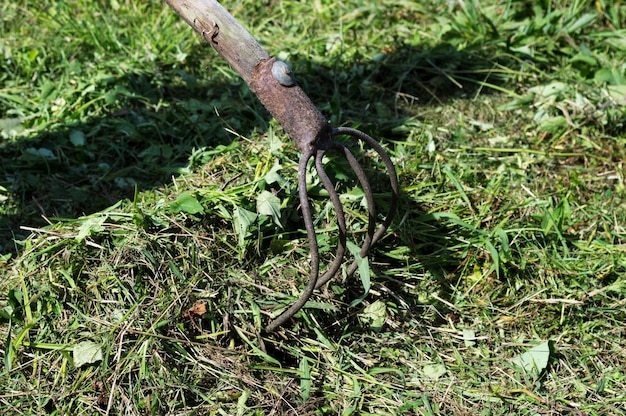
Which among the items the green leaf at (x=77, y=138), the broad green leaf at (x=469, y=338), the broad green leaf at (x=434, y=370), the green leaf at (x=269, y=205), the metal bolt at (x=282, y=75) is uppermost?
the metal bolt at (x=282, y=75)

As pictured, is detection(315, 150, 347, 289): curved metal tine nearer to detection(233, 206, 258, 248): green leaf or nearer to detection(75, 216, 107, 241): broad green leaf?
detection(233, 206, 258, 248): green leaf

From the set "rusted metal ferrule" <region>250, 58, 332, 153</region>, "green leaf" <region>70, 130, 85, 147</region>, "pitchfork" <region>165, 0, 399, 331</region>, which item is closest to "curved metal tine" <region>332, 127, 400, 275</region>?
"pitchfork" <region>165, 0, 399, 331</region>

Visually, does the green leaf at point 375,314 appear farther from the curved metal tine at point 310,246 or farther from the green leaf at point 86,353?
the green leaf at point 86,353

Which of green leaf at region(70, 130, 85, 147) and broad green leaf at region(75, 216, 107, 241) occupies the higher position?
broad green leaf at region(75, 216, 107, 241)

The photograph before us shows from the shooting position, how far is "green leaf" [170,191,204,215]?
2.91 metres

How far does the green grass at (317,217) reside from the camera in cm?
272

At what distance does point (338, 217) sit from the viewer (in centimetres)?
256

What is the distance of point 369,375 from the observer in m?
2.81

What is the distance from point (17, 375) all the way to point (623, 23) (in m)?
3.73

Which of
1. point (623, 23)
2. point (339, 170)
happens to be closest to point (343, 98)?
point (339, 170)

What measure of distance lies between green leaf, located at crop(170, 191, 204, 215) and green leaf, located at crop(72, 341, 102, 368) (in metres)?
0.59

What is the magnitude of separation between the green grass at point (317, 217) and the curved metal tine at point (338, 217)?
20 centimetres

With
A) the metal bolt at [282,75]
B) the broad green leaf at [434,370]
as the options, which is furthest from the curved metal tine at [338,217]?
the broad green leaf at [434,370]

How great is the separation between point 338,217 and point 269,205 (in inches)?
18.1
